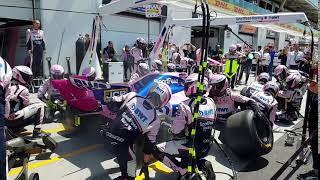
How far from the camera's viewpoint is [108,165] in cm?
475

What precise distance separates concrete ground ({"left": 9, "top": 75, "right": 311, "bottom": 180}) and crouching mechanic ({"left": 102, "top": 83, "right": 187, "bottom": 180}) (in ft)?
2.41

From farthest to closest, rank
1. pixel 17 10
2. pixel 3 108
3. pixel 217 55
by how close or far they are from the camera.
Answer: pixel 217 55 < pixel 17 10 < pixel 3 108

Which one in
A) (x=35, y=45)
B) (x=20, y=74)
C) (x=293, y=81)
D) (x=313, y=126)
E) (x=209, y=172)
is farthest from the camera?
(x=35, y=45)

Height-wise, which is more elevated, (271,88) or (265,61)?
(265,61)

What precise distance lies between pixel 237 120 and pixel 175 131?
60.2 inches

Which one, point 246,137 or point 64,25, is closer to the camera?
point 246,137

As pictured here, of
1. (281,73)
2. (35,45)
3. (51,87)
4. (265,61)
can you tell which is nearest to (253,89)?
(281,73)

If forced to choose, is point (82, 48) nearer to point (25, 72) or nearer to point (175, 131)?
point (25, 72)

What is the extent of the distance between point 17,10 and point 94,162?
8905 mm

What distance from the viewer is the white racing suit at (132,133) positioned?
3.70 metres

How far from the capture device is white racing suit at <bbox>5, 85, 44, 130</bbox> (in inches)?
208

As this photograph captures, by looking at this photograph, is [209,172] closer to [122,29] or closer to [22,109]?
[22,109]

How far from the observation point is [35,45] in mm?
10289

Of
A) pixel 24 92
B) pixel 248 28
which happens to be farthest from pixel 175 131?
pixel 248 28
